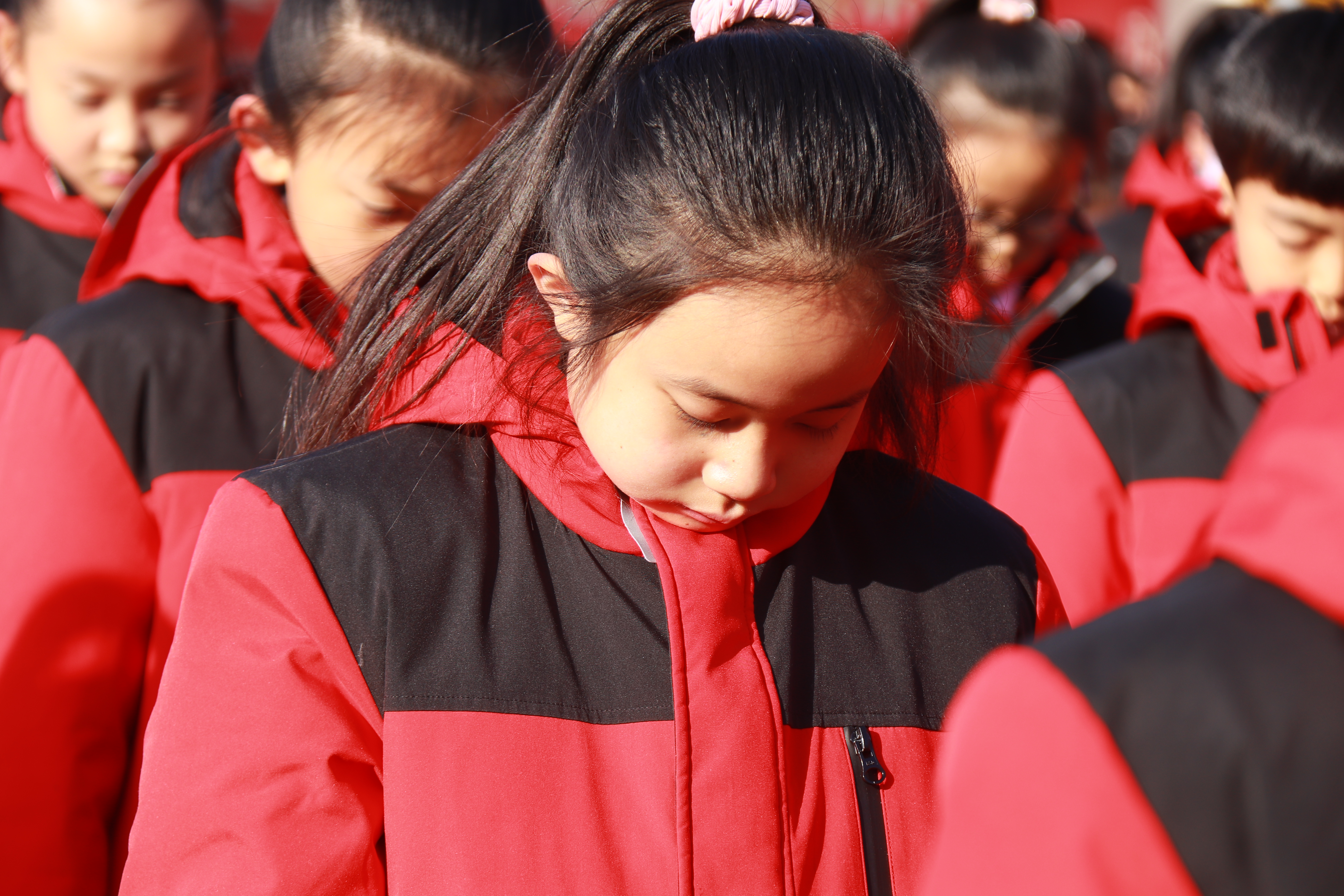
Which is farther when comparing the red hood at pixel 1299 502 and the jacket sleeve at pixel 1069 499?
the jacket sleeve at pixel 1069 499

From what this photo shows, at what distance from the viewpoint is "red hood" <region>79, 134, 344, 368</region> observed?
207 cm

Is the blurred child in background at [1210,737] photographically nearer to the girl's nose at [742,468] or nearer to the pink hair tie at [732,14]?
the girl's nose at [742,468]

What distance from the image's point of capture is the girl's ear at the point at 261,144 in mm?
2221

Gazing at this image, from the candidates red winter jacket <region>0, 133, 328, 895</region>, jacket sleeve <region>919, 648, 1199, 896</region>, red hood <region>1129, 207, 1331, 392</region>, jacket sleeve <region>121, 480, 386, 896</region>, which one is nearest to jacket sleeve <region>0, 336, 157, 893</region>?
red winter jacket <region>0, 133, 328, 895</region>

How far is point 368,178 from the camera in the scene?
2098 millimetres

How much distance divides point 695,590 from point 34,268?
1.93 m

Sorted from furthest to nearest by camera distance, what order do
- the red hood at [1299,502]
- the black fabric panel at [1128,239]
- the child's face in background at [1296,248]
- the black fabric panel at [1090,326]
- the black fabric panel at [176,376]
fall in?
the black fabric panel at [1128,239], the black fabric panel at [1090,326], the child's face in background at [1296,248], the black fabric panel at [176,376], the red hood at [1299,502]

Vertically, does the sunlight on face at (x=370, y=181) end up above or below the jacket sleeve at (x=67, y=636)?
above

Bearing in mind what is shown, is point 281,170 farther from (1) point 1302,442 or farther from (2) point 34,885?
(1) point 1302,442

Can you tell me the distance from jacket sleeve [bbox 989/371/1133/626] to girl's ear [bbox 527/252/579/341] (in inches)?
44.5

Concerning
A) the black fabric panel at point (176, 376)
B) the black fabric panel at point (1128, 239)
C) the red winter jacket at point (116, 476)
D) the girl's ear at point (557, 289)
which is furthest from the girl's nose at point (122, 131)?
the black fabric panel at point (1128, 239)

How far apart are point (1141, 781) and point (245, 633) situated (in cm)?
83

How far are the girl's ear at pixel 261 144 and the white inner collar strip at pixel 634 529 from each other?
1.09 meters

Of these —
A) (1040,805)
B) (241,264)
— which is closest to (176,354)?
(241,264)
